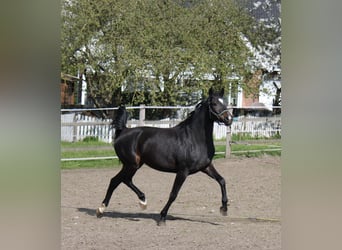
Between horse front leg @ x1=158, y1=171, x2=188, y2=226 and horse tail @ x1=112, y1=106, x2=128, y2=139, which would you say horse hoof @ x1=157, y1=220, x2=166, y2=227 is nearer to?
horse front leg @ x1=158, y1=171, x2=188, y2=226

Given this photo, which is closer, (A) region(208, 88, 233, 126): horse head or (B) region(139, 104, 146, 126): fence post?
(A) region(208, 88, 233, 126): horse head

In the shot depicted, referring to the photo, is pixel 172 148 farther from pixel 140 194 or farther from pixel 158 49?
pixel 158 49

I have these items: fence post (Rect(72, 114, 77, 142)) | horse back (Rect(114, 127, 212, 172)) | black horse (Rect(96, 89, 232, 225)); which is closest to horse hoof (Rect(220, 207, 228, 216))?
black horse (Rect(96, 89, 232, 225))

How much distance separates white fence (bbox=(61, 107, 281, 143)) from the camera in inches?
90.7

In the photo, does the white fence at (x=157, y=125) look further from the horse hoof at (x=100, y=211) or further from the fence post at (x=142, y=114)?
the horse hoof at (x=100, y=211)

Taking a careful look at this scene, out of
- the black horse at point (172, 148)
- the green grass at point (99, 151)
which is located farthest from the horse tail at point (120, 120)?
the green grass at point (99, 151)

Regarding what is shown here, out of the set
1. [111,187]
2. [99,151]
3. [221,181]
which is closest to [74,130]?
[99,151]

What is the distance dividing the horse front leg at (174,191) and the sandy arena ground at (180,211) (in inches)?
1.5

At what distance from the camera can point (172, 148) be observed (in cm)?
243

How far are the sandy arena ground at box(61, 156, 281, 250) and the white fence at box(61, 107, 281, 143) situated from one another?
0.54 feet

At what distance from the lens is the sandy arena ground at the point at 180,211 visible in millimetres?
2246
